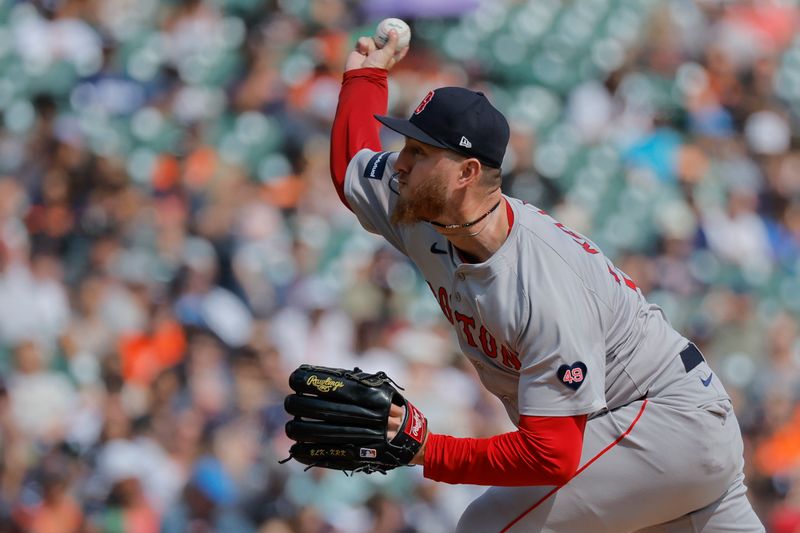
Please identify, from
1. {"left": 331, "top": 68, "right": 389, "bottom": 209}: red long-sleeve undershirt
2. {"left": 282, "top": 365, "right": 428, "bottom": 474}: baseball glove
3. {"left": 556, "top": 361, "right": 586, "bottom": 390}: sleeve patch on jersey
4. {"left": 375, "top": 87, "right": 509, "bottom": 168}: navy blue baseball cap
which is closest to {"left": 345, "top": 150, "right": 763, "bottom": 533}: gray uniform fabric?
{"left": 556, "top": 361, "right": 586, "bottom": 390}: sleeve patch on jersey

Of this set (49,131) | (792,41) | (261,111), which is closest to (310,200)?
(261,111)

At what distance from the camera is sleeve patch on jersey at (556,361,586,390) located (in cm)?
294

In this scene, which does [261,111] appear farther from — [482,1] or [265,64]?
[482,1]

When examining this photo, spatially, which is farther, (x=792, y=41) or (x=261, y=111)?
(x=792, y=41)

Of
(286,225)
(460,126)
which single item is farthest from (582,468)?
(286,225)

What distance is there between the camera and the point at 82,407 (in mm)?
6539

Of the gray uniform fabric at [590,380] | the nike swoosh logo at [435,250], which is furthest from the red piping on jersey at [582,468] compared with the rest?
the nike swoosh logo at [435,250]

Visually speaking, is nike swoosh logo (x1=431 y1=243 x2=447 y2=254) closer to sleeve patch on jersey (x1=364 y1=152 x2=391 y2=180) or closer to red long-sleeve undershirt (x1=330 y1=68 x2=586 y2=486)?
sleeve patch on jersey (x1=364 y1=152 x2=391 y2=180)

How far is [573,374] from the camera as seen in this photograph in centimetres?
295

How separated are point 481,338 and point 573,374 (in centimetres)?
37

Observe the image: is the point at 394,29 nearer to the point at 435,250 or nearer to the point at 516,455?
the point at 435,250

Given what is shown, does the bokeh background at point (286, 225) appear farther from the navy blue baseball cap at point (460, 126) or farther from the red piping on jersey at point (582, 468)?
the navy blue baseball cap at point (460, 126)

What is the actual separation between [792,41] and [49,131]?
575 centimetres

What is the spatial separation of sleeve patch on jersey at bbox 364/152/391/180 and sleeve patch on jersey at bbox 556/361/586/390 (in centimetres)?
95
